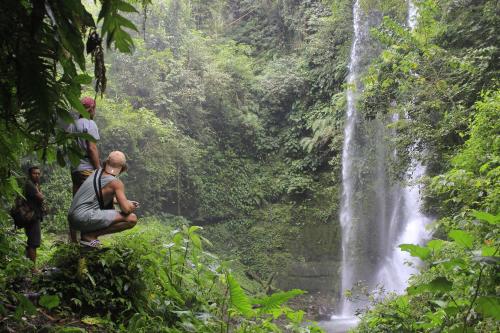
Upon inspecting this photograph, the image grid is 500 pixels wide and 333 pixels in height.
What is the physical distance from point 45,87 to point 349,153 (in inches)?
533

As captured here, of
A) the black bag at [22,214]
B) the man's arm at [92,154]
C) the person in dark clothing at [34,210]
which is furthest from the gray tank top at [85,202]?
the black bag at [22,214]

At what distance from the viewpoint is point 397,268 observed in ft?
40.5

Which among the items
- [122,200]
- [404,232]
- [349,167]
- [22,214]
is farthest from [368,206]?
[122,200]

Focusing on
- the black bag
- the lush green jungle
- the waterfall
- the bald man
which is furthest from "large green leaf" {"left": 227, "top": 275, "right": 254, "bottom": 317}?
the waterfall

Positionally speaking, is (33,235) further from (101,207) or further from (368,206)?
(368,206)

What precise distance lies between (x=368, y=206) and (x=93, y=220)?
468 inches

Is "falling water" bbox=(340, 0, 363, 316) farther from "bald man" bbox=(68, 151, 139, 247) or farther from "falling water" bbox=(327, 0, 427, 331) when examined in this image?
"bald man" bbox=(68, 151, 139, 247)

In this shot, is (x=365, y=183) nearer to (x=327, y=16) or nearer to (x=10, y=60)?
(x=327, y=16)

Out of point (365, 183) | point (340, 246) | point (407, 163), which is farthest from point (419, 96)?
point (340, 246)

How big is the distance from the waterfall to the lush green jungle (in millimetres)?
425

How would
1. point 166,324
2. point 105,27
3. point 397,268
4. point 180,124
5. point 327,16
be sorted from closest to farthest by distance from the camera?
point 105,27 → point 166,324 → point 397,268 → point 180,124 → point 327,16

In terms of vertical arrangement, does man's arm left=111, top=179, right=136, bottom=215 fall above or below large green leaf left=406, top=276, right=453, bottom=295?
above

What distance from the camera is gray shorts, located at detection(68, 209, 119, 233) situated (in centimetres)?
316

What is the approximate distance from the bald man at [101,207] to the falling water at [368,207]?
9616 millimetres
